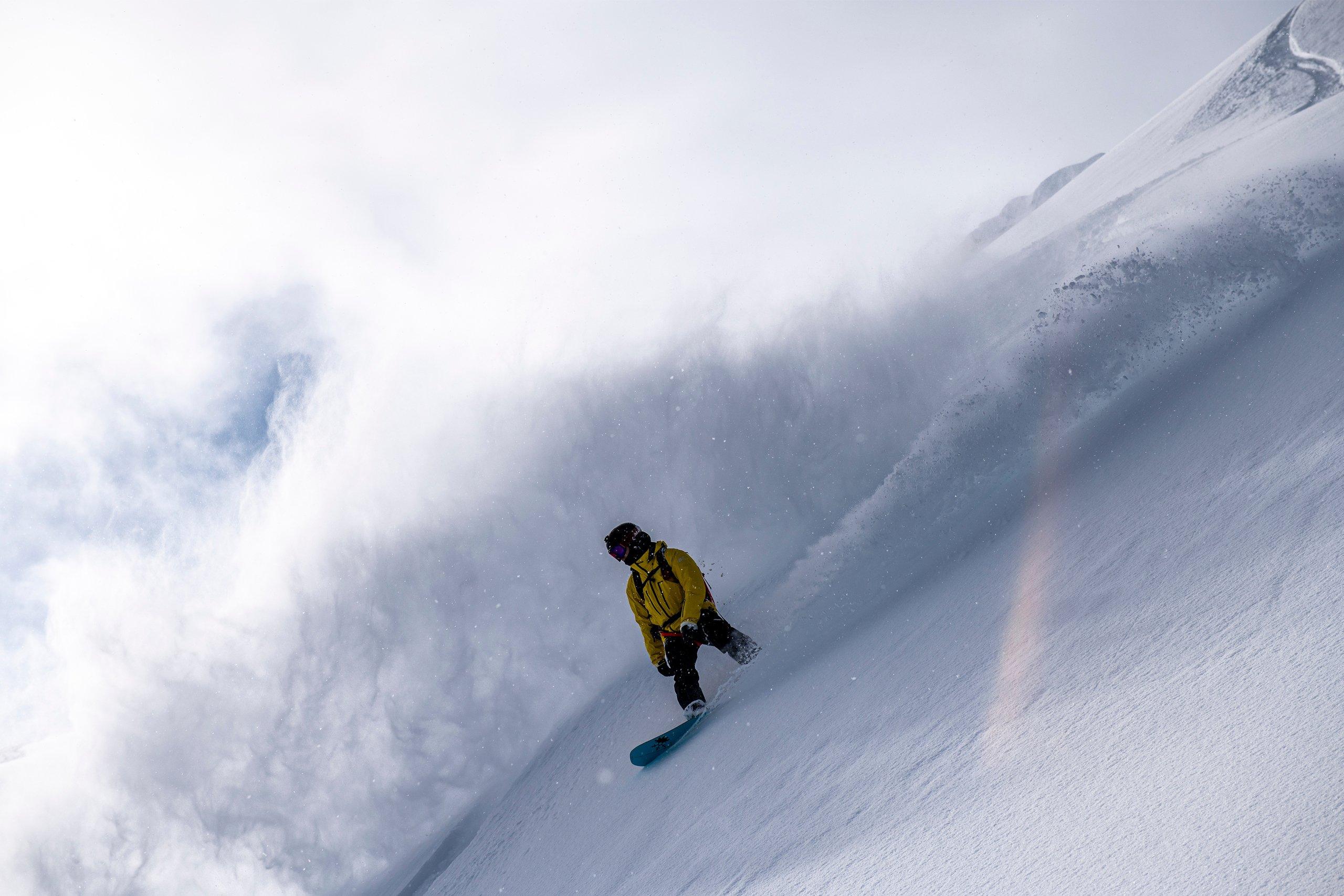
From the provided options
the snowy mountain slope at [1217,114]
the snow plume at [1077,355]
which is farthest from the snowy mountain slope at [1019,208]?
the snow plume at [1077,355]

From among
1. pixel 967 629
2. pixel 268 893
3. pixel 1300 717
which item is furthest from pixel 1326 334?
pixel 268 893

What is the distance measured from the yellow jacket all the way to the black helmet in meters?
0.05

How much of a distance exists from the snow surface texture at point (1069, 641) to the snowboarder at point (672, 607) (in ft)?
1.24

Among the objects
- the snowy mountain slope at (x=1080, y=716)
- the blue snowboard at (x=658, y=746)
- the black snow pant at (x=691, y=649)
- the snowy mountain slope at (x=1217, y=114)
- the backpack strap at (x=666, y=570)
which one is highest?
the snowy mountain slope at (x=1217, y=114)

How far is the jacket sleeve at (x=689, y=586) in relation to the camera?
5.25 meters

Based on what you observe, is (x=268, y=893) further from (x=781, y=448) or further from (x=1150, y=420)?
(x=1150, y=420)

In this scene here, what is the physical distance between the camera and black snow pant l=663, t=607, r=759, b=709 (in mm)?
5227

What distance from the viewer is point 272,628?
7.58 meters

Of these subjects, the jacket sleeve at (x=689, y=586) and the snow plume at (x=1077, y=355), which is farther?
the snow plume at (x=1077, y=355)

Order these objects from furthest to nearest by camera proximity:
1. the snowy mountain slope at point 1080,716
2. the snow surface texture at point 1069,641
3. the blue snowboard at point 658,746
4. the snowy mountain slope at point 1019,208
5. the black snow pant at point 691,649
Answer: the snowy mountain slope at point 1019,208 → the black snow pant at point 691,649 → the blue snowboard at point 658,746 → the snow surface texture at point 1069,641 → the snowy mountain slope at point 1080,716

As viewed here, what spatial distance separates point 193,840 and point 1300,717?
26.0 ft

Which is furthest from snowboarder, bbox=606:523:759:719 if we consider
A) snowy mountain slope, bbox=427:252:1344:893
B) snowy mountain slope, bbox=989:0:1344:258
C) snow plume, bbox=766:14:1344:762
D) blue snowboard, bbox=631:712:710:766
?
snowy mountain slope, bbox=989:0:1344:258

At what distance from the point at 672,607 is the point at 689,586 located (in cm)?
21

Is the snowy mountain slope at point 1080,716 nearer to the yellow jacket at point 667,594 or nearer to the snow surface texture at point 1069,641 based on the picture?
the snow surface texture at point 1069,641
